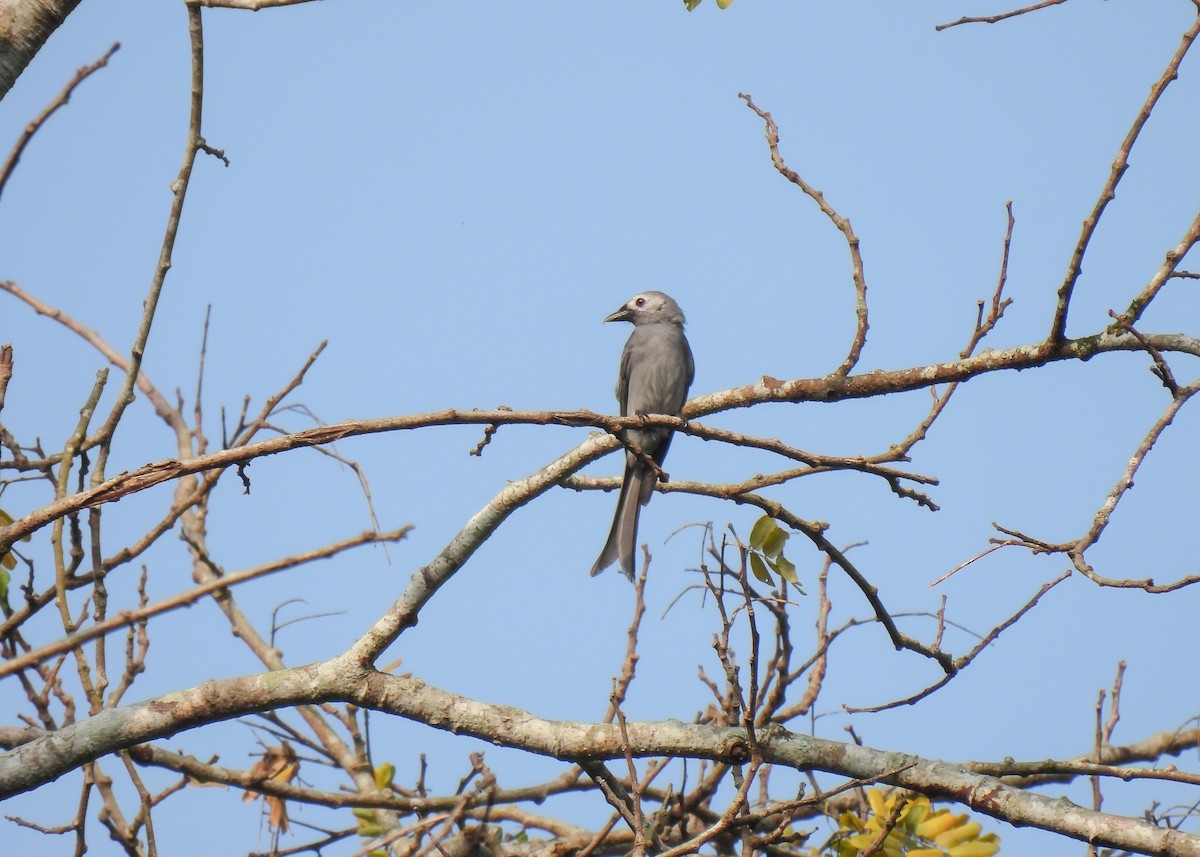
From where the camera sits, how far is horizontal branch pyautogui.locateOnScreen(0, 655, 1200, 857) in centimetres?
310

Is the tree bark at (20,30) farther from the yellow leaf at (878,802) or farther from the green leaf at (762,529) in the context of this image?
the yellow leaf at (878,802)

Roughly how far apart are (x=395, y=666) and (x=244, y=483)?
1625 millimetres

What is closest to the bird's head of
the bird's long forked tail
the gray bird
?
the gray bird

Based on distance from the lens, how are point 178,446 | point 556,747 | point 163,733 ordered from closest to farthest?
point 163,733
point 556,747
point 178,446

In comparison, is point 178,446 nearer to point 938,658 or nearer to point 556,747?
point 556,747

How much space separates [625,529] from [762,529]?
183 centimetres

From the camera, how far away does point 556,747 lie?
11.3 feet

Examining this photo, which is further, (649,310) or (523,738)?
(649,310)

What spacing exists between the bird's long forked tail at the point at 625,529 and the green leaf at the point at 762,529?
1678mm

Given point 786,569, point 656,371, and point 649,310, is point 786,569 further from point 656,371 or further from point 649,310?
point 649,310

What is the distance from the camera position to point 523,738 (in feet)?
11.3

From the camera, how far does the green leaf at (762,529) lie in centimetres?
386

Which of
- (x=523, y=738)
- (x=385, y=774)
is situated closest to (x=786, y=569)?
(x=523, y=738)

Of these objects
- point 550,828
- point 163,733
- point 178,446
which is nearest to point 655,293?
point 178,446
